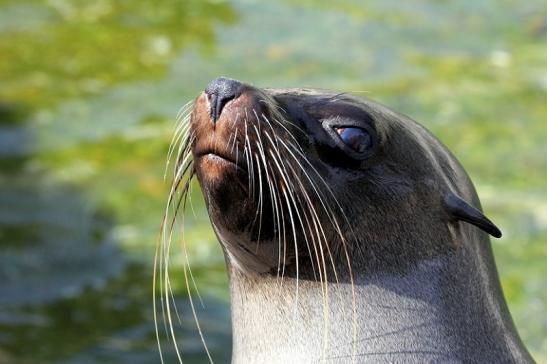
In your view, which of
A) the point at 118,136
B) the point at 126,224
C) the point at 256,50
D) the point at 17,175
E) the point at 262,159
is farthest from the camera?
the point at 256,50

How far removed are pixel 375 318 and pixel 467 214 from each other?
0.47 metres

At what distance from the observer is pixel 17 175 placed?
9.45 m

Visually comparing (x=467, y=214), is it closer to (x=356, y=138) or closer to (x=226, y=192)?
(x=356, y=138)

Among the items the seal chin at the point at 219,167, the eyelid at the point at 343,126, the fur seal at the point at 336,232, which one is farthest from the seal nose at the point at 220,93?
the eyelid at the point at 343,126

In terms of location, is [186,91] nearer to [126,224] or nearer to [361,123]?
[126,224]

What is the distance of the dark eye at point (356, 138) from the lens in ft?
12.6

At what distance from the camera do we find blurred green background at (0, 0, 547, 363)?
7578 millimetres

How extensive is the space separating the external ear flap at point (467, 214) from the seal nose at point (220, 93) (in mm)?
857

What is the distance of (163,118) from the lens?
10.4m

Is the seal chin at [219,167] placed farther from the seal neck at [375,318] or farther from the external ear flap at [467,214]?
the external ear flap at [467,214]

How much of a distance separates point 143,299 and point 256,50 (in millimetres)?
4791

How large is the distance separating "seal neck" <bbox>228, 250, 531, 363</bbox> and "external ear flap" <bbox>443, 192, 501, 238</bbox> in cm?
13

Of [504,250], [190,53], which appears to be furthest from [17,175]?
[504,250]

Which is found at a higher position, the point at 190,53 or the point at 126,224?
the point at 190,53
